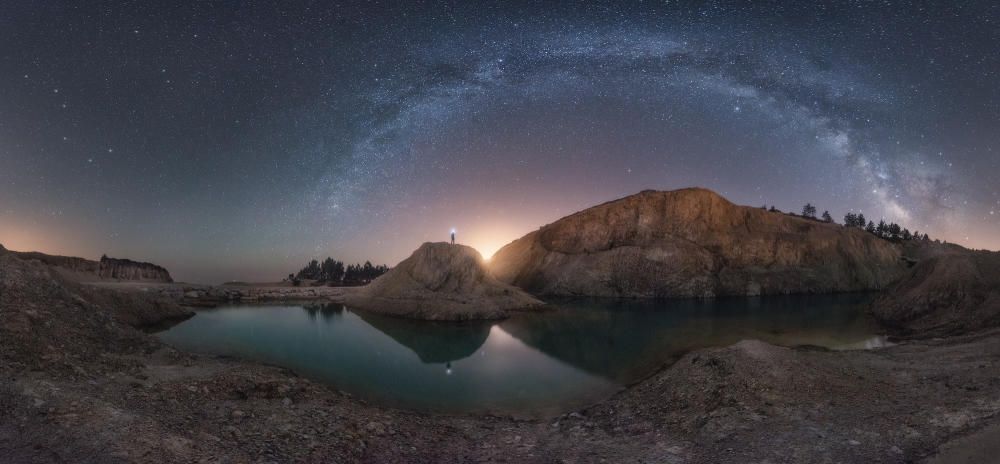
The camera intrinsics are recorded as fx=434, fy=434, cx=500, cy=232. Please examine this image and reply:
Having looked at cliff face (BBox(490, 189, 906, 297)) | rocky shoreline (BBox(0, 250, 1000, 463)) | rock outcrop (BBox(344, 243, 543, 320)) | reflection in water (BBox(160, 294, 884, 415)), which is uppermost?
cliff face (BBox(490, 189, 906, 297))

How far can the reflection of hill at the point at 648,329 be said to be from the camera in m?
22.2

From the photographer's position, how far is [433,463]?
9000 millimetres

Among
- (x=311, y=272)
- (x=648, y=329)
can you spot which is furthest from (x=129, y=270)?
(x=648, y=329)

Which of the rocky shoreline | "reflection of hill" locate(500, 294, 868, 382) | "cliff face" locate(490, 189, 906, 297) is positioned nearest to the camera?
the rocky shoreline

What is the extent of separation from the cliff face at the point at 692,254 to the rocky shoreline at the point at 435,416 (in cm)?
5332

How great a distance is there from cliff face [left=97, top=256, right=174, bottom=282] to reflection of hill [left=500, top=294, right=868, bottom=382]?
6126 centimetres

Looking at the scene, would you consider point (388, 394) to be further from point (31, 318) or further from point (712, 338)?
point (712, 338)

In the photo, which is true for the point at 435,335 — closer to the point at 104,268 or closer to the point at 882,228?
the point at 104,268

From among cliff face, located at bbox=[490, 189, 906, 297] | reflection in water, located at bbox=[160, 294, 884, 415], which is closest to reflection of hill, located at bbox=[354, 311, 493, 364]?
reflection in water, located at bbox=[160, 294, 884, 415]

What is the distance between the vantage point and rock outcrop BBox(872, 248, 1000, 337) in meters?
22.6

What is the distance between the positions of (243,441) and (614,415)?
9.04 meters

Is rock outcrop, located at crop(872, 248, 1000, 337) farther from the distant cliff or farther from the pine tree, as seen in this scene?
the pine tree

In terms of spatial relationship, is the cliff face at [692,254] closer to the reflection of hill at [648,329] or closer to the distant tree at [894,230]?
the reflection of hill at [648,329]

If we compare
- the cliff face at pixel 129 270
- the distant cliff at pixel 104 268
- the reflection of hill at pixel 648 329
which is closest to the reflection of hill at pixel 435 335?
the reflection of hill at pixel 648 329
